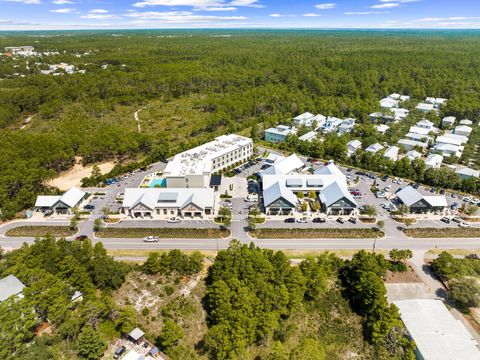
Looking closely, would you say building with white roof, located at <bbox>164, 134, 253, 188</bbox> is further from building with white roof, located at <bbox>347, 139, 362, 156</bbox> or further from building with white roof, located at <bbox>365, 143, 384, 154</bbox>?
building with white roof, located at <bbox>365, 143, 384, 154</bbox>

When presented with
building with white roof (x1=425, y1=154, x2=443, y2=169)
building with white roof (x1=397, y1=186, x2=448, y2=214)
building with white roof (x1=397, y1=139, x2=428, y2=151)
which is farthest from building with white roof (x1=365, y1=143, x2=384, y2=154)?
building with white roof (x1=397, y1=186, x2=448, y2=214)

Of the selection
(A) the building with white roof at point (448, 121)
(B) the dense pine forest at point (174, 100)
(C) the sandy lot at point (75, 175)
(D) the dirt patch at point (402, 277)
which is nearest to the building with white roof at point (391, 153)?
(B) the dense pine forest at point (174, 100)

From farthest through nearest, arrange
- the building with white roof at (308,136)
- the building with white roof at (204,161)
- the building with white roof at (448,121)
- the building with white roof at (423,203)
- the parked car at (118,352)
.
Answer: the building with white roof at (448,121) → the building with white roof at (308,136) → the building with white roof at (204,161) → the building with white roof at (423,203) → the parked car at (118,352)

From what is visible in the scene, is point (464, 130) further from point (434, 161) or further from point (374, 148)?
point (374, 148)

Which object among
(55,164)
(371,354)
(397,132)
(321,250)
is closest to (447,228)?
(321,250)

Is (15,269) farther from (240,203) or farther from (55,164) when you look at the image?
(55,164)

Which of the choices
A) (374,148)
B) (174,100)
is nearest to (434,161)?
(374,148)

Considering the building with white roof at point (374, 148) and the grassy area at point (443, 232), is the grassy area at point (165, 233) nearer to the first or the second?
the grassy area at point (443, 232)
